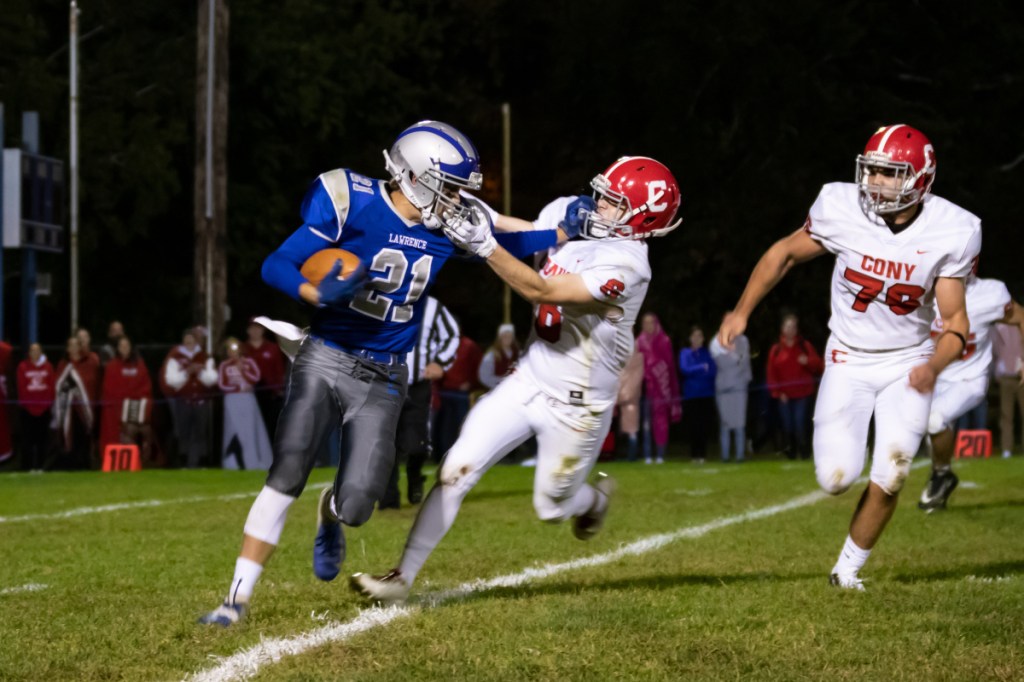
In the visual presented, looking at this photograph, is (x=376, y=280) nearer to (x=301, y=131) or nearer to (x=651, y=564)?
(x=651, y=564)

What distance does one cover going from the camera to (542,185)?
3288cm

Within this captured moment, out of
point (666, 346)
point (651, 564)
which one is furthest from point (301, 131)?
point (651, 564)

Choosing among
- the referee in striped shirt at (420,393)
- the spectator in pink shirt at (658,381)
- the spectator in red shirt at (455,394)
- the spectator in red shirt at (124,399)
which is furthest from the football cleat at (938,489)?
the spectator in red shirt at (124,399)

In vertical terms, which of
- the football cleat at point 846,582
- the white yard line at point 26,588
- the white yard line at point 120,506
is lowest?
the white yard line at point 120,506

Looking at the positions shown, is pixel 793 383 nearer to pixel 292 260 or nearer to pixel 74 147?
pixel 74 147

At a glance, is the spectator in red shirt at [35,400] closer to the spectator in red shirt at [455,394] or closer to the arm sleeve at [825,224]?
the spectator in red shirt at [455,394]

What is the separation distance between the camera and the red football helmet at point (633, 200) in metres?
6.76

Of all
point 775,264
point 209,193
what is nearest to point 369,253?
point 775,264

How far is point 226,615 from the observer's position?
20.3 ft

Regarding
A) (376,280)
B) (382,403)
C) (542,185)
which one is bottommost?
(382,403)

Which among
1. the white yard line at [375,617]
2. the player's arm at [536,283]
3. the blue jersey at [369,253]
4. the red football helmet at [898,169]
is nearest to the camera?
the white yard line at [375,617]

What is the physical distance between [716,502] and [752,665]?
6.73 meters

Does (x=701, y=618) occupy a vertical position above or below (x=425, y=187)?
below

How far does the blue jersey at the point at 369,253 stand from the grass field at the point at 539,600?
3.54 feet
